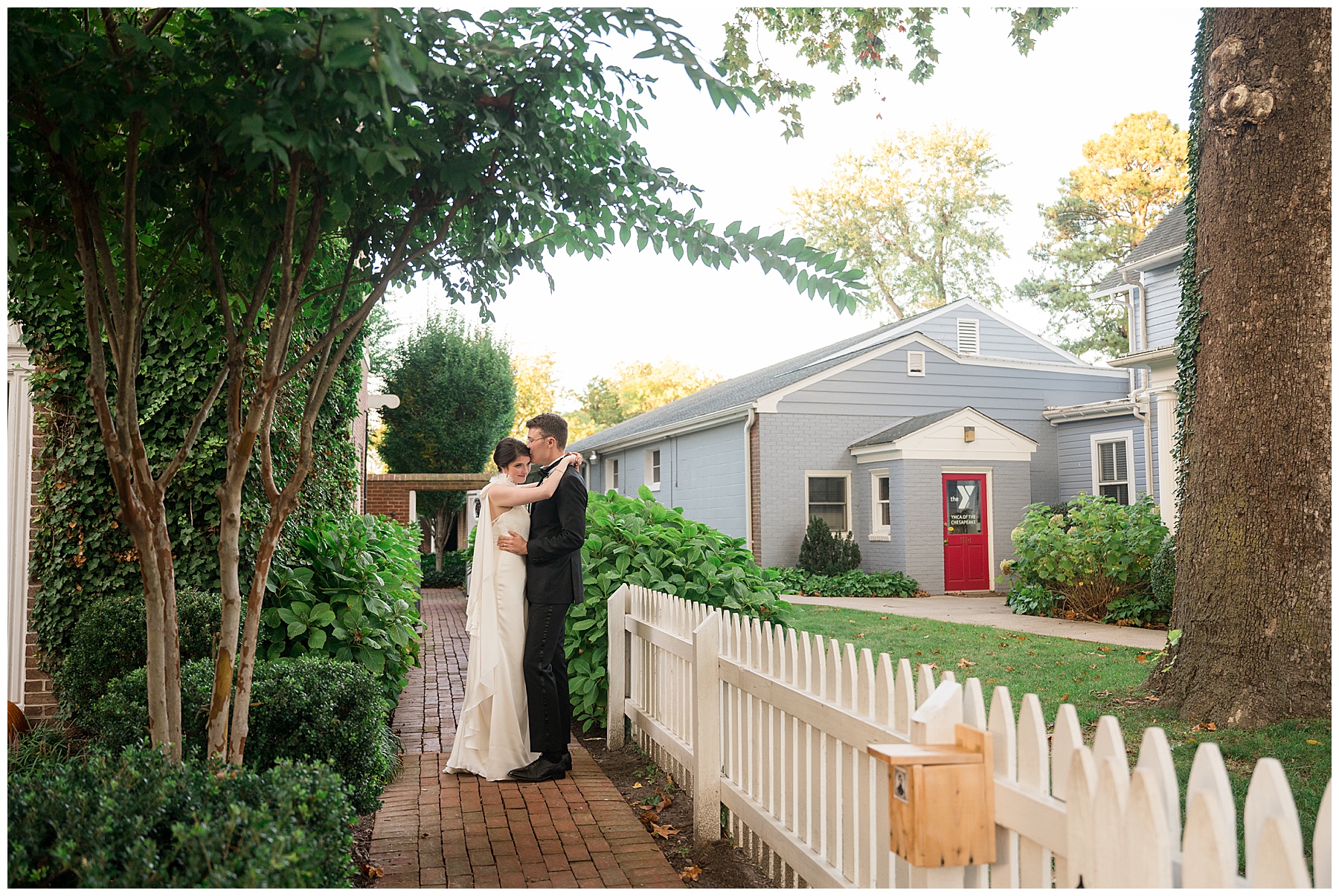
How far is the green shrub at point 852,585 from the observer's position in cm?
1540

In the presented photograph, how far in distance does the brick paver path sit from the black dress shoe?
56 mm

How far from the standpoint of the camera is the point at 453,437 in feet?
80.3

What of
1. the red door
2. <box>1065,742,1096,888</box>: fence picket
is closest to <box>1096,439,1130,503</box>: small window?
the red door

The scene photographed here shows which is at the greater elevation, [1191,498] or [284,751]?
[1191,498]

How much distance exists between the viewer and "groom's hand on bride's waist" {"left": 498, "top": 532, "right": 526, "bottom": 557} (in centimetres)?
509

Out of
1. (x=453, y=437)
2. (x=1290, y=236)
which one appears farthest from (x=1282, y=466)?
(x=453, y=437)

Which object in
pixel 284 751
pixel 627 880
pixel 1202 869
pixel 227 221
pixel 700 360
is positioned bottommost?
pixel 627 880

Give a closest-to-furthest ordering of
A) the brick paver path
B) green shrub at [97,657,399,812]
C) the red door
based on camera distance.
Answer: the brick paver path < green shrub at [97,657,399,812] < the red door

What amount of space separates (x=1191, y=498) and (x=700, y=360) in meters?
43.1

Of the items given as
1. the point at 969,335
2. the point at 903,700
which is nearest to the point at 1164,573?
the point at 903,700

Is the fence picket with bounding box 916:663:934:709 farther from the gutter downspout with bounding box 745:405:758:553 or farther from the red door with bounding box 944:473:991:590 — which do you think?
the red door with bounding box 944:473:991:590

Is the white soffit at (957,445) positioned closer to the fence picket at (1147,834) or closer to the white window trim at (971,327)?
the white window trim at (971,327)

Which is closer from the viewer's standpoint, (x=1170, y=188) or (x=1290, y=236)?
(x=1290, y=236)

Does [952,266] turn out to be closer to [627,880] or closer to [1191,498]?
[1191,498]
